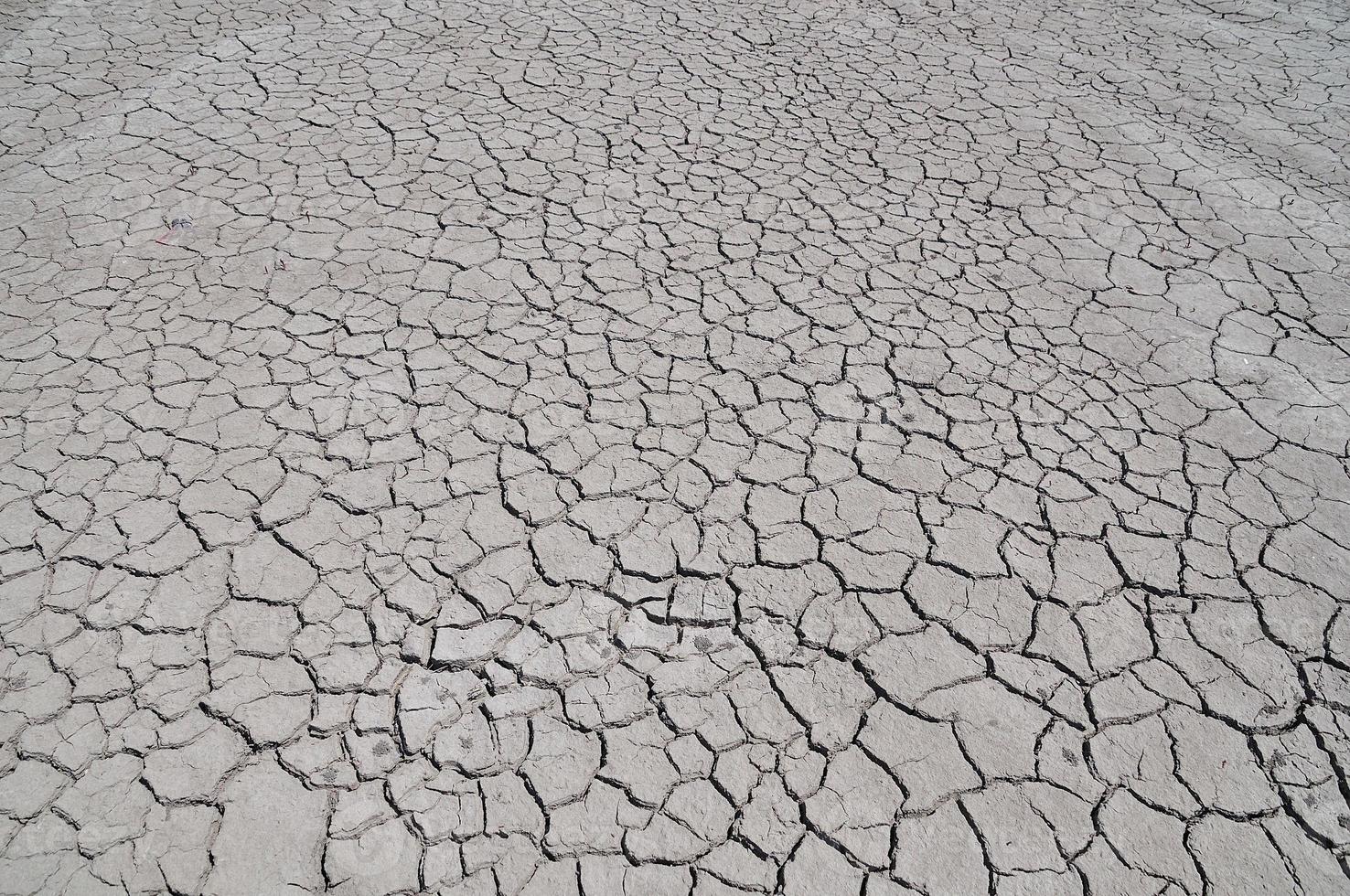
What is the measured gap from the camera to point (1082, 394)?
10.4 ft

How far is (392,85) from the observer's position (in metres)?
5.17

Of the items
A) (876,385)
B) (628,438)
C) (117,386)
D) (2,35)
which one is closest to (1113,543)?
(876,385)

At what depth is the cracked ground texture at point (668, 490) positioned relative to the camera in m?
1.99

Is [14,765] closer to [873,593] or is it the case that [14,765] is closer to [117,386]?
[117,386]

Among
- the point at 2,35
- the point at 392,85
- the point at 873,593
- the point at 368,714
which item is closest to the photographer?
the point at 368,714

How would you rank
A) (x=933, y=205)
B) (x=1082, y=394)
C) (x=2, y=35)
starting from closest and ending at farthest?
(x=1082, y=394) → (x=933, y=205) → (x=2, y=35)

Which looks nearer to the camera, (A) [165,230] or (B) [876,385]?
(B) [876,385]

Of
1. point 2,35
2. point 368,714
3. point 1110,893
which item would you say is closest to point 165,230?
point 368,714

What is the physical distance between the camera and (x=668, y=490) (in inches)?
110

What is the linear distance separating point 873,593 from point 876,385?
1006 mm

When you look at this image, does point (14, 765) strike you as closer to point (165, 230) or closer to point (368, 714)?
point (368, 714)

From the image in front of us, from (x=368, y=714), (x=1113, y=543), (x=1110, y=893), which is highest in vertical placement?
(x=1113, y=543)

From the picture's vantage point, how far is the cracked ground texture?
1986 millimetres

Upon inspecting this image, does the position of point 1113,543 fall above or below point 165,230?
above
